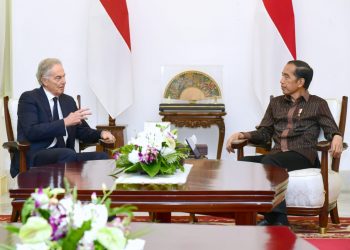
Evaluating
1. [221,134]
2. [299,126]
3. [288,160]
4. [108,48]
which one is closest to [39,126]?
[288,160]

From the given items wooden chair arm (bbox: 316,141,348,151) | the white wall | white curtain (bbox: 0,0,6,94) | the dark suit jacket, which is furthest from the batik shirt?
white curtain (bbox: 0,0,6,94)

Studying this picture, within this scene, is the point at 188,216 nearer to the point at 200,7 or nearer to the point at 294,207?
the point at 294,207

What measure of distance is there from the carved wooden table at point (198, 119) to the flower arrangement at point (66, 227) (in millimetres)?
5821

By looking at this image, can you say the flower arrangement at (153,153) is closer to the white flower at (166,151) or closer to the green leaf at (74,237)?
the white flower at (166,151)

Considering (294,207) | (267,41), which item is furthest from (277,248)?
(267,41)

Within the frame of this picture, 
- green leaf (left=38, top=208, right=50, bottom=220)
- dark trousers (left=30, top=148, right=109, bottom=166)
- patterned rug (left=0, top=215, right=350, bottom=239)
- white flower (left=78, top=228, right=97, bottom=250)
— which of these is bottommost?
patterned rug (left=0, top=215, right=350, bottom=239)

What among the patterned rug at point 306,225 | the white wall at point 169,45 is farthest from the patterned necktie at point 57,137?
the white wall at point 169,45

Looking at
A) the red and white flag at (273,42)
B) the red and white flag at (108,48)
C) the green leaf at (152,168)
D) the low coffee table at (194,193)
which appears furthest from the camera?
the red and white flag at (108,48)

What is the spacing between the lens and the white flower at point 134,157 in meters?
3.81

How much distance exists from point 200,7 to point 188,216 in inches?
98.9

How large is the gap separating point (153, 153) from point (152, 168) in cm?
9

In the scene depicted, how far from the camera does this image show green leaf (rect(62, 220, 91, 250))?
53.7 inches

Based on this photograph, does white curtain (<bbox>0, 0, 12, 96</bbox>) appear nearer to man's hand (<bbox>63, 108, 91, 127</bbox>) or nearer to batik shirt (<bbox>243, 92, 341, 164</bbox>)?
man's hand (<bbox>63, 108, 91, 127</bbox>)

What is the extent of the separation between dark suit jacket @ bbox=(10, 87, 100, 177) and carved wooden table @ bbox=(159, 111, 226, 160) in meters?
1.66
